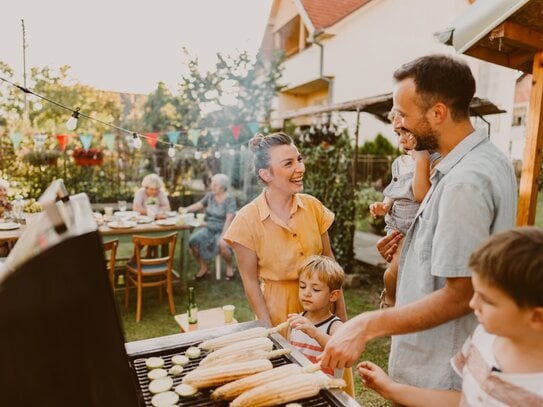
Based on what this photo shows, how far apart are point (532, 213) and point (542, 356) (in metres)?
3.33

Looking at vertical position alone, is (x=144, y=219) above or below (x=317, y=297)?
below

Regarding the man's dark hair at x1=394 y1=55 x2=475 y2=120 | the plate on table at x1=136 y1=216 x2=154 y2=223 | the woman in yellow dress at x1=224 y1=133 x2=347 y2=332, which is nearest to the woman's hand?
the woman in yellow dress at x1=224 y1=133 x2=347 y2=332

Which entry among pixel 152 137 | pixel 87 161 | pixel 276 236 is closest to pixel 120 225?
pixel 152 137

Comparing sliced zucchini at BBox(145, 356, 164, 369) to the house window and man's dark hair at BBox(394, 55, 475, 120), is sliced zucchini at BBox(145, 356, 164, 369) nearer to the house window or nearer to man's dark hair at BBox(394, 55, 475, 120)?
man's dark hair at BBox(394, 55, 475, 120)

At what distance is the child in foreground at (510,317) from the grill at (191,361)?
0.56m

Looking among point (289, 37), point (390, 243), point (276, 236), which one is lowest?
point (390, 243)

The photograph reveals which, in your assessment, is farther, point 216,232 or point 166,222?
point 216,232

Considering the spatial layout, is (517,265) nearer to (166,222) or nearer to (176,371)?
(176,371)

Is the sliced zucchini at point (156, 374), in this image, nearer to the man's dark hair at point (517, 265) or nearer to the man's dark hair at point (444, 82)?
the man's dark hair at point (517, 265)

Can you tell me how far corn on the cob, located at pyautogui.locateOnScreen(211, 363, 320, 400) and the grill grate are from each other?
2.1 inches

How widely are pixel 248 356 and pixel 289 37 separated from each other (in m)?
21.9

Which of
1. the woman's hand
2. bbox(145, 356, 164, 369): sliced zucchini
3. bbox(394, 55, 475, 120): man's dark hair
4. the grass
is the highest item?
bbox(394, 55, 475, 120): man's dark hair

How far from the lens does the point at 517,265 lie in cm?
129

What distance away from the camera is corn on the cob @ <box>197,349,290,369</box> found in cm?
190
